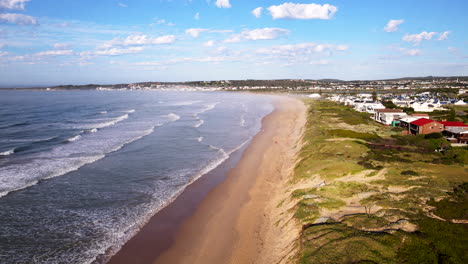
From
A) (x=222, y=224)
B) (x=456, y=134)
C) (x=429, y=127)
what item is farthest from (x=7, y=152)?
(x=456, y=134)

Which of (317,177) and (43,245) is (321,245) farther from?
(43,245)

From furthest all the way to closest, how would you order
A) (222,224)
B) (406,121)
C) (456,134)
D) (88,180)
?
(406,121) < (456,134) < (88,180) < (222,224)

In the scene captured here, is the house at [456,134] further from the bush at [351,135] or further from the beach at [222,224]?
the beach at [222,224]

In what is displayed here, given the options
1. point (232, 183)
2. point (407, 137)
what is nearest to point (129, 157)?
point (232, 183)

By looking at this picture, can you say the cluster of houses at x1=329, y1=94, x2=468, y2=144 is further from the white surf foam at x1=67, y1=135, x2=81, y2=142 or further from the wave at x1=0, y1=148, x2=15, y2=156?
the wave at x1=0, y1=148, x2=15, y2=156

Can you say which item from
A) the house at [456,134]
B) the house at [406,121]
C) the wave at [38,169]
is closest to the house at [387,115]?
the house at [406,121]

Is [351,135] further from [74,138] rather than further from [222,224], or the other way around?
[74,138]

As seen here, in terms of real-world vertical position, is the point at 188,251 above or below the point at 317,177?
below
